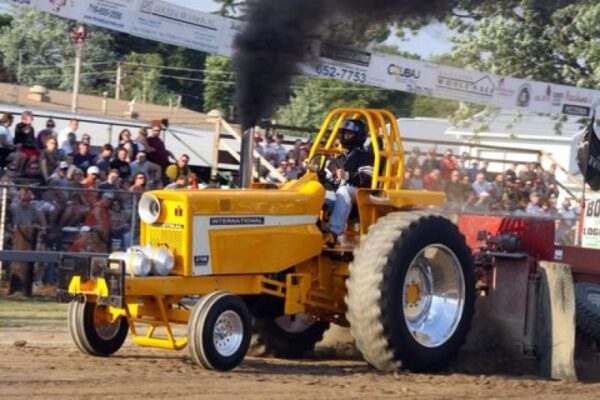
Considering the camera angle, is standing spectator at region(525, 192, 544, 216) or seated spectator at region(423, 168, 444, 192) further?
standing spectator at region(525, 192, 544, 216)

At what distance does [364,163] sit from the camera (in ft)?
32.6

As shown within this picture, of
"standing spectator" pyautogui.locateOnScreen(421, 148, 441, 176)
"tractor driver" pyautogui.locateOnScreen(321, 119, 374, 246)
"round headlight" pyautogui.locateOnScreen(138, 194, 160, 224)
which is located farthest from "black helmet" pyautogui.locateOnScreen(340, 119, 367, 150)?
"standing spectator" pyautogui.locateOnScreen(421, 148, 441, 176)

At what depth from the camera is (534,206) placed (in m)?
20.5

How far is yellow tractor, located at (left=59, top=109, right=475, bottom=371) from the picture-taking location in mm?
8875

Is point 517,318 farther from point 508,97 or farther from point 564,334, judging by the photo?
point 508,97

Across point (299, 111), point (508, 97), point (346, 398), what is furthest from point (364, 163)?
point (299, 111)

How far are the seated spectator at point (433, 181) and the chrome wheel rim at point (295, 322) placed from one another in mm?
8440

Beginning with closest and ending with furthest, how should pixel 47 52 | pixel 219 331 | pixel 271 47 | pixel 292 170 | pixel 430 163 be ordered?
pixel 219 331 → pixel 271 47 → pixel 292 170 → pixel 430 163 → pixel 47 52

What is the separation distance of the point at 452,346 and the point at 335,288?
104cm

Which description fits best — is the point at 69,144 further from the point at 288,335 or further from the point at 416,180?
the point at 288,335

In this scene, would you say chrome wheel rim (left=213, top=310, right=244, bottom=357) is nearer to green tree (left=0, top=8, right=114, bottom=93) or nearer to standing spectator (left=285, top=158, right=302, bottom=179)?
standing spectator (left=285, top=158, right=302, bottom=179)

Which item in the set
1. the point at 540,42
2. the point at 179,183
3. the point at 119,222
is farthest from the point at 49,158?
the point at 540,42

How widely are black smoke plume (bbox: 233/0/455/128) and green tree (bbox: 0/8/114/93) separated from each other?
90.9 feet

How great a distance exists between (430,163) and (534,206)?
95.0 inches
